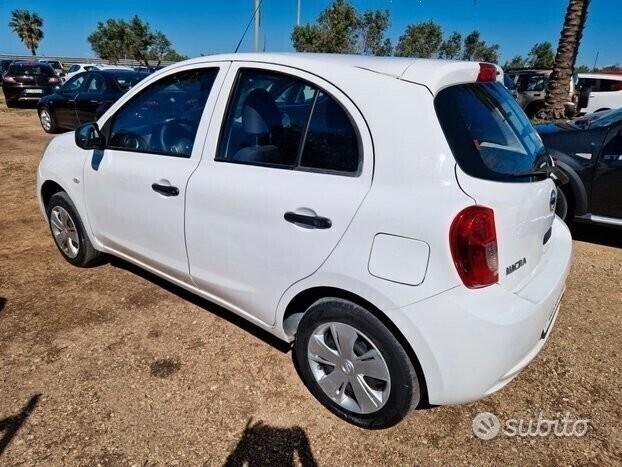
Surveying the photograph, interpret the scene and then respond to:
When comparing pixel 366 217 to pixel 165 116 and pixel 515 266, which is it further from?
pixel 165 116

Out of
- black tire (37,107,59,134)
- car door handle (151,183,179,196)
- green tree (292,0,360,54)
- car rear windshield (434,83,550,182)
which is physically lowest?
black tire (37,107,59,134)

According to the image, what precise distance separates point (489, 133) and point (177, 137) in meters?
1.78

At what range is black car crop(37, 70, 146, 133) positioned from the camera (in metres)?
9.63

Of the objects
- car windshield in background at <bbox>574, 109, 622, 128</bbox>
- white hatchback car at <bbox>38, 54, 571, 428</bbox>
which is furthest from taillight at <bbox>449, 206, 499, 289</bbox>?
car windshield in background at <bbox>574, 109, 622, 128</bbox>

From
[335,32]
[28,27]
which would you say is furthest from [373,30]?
[28,27]

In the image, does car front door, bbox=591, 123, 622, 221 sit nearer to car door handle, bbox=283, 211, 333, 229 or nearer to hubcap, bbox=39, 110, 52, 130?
car door handle, bbox=283, 211, 333, 229

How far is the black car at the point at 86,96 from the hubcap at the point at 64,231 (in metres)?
6.30

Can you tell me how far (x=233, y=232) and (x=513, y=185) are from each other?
1371mm

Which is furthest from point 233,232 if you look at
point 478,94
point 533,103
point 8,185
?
point 533,103

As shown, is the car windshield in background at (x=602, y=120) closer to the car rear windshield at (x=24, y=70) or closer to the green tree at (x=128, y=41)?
the car rear windshield at (x=24, y=70)

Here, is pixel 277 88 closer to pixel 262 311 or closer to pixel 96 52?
pixel 262 311

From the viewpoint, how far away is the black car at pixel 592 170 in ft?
13.9

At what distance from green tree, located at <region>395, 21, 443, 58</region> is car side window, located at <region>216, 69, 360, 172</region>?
126 ft

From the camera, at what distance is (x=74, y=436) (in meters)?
2.17
